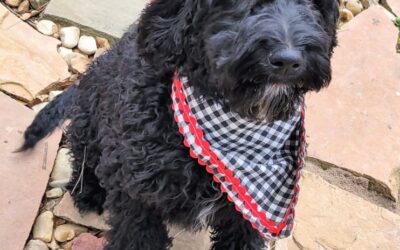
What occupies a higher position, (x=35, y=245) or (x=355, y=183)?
(x=35, y=245)

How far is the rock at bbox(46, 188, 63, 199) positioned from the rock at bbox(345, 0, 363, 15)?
195cm

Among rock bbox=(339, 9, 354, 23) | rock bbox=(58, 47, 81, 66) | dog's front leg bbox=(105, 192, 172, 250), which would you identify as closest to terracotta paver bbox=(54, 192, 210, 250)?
dog's front leg bbox=(105, 192, 172, 250)

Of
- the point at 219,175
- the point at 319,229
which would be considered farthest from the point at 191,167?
the point at 319,229

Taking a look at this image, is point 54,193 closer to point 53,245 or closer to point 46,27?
point 53,245

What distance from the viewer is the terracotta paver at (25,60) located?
3.11m

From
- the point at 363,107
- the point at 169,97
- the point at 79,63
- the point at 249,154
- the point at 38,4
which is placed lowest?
the point at 363,107

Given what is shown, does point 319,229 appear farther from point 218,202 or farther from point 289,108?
point 289,108

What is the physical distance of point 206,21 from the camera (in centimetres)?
192

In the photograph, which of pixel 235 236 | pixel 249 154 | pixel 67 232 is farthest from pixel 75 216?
pixel 249 154

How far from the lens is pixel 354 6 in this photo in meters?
3.83

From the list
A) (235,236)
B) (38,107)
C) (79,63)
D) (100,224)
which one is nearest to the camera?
(235,236)

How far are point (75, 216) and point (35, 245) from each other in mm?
221

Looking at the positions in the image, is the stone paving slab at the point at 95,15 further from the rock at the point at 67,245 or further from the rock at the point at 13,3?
the rock at the point at 67,245

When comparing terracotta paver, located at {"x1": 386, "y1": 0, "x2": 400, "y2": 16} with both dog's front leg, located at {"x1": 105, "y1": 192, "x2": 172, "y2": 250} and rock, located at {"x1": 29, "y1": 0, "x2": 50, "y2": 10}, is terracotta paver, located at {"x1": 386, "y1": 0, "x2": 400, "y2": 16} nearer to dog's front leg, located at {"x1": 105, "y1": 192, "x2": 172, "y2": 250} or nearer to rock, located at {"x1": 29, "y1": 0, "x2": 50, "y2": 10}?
rock, located at {"x1": 29, "y1": 0, "x2": 50, "y2": 10}
